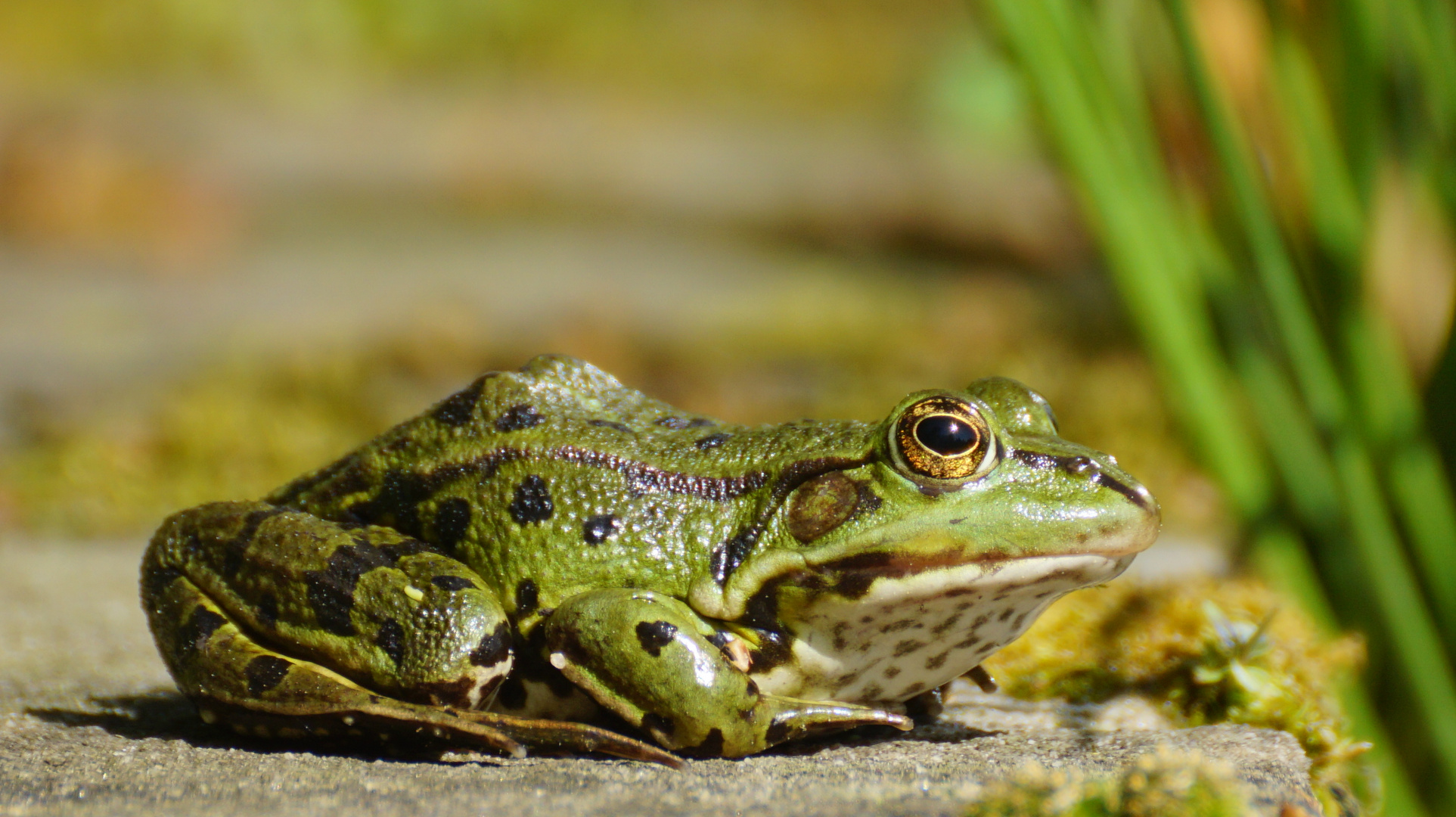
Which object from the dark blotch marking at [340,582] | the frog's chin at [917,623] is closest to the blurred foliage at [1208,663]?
the frog's chin at [917,623]

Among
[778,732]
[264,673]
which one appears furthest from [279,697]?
[778,732]

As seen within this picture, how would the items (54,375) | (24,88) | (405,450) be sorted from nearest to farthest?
(405,450) → (54,375) → (24,88)

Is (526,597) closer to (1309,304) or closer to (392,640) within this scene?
(392,640)

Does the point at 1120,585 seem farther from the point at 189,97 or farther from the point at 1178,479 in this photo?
the point at 189,97

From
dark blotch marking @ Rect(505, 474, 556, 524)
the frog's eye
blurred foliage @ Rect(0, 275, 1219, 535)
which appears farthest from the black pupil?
blurred foliage @ Rect(0, 275, 1219, 535)

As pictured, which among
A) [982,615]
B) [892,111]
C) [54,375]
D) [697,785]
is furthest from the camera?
[892,111]

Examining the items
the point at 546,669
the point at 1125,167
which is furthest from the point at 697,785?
the point at 1125,167
